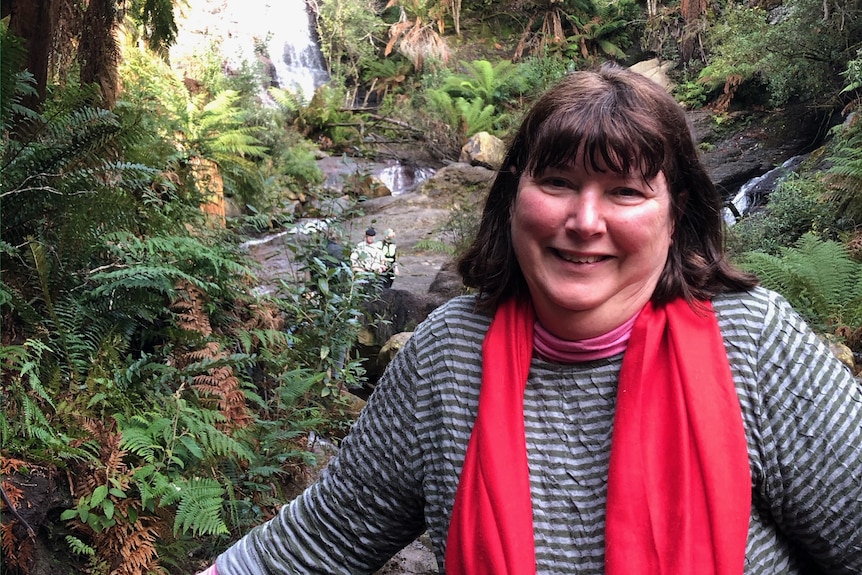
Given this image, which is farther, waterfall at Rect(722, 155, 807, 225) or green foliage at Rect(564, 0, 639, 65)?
green foliage at Rect(564, 0, 639, 65)

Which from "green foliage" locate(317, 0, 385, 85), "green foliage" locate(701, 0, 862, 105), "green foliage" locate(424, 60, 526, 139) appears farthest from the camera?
"green foliage" locate(317, 0, 385, 85)

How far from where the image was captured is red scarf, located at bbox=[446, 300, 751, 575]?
1059 millimetres

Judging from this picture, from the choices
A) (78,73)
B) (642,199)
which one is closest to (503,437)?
(642,199)

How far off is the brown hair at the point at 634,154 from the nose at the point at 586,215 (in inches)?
→ 2.1

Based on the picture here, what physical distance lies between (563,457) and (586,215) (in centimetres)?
42

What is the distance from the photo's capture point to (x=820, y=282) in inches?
A: 219

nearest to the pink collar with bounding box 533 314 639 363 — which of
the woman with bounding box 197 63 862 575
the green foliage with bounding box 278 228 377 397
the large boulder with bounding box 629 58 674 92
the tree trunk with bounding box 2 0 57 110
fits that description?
the woman with bounding box 197 63 862 575

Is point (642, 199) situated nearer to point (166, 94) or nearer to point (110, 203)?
point (110, 203)

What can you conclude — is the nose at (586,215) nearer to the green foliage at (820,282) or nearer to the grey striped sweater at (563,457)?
the grey striped sweater at (563,457)

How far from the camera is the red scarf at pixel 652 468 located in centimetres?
106

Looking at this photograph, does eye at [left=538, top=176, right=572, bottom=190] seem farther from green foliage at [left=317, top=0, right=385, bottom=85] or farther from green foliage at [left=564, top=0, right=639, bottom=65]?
green foliage at [left=564, top=0, right=639, bottom=65]

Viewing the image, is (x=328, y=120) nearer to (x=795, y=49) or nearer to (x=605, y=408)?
(x=795, y=49)

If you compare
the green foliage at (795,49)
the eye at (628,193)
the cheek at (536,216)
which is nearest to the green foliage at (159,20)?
the cheek at (536,216)

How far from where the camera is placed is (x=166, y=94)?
30.4 ft
